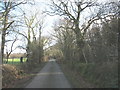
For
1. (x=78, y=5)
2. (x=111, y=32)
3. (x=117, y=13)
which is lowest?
(x=111, y=32)

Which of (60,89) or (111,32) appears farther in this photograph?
(111,32)

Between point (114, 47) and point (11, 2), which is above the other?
point (11, 2)

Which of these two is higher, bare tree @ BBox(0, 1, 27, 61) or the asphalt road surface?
bare tree @ BBox(0, 1, 27, 61)

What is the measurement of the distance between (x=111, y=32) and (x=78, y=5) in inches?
546

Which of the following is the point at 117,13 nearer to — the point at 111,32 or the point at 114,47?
the point at 111,32

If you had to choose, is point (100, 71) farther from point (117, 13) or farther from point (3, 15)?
point (3, 15)

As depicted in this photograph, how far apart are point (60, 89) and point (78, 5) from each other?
18565 millimetres

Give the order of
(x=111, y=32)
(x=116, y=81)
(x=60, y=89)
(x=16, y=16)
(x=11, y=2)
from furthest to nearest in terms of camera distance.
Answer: (x=11, y=2), (x=16, y=16), (x=111, y=32), (x=60, y=89), (x=116, y=81)

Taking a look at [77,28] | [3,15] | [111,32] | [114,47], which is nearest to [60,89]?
[114,47]

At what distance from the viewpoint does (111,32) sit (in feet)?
52.2

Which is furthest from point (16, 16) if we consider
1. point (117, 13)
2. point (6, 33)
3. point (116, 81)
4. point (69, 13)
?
point (116, 81)

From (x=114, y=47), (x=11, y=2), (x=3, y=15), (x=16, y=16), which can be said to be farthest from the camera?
(x=11, y=2)

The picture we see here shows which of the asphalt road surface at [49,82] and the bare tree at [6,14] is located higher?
the bare tree at [6,14]

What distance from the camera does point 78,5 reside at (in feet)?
94.4
